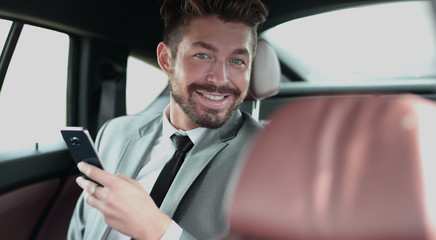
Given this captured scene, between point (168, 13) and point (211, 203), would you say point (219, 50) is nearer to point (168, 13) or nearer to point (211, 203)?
point (168, 13)

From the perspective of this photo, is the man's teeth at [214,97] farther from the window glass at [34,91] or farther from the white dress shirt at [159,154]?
the window glass at [34,91]

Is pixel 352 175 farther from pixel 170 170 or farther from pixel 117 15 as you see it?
pixel 117 15

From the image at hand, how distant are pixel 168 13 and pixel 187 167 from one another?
696 millimetres

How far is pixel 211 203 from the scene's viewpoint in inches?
77.4

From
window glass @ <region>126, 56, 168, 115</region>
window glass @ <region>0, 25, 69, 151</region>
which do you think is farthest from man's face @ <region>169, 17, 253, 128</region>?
window glass @ <region>126, 56, 168, 115</region>

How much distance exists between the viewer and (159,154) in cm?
226

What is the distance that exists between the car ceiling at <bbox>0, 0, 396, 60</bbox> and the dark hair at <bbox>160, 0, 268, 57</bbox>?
30cm

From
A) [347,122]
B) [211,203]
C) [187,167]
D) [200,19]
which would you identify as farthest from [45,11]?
[347,122]

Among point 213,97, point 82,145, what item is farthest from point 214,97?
point 82,145

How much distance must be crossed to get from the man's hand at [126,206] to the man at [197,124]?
10 cm

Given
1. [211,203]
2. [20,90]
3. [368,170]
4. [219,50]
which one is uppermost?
[368,170]

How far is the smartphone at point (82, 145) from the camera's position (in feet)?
5.87

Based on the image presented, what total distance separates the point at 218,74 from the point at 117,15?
100 cm

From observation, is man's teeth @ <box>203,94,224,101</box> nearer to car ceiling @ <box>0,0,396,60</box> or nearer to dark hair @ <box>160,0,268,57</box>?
dark hair @ <box>160,0,268,57</box>
